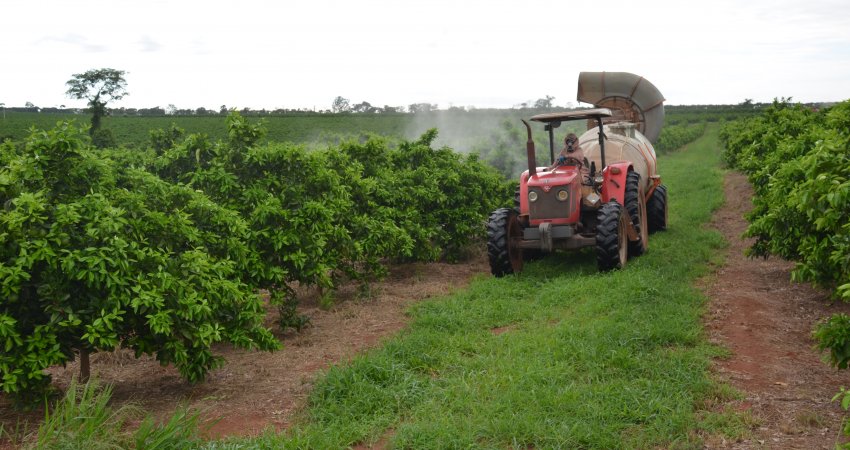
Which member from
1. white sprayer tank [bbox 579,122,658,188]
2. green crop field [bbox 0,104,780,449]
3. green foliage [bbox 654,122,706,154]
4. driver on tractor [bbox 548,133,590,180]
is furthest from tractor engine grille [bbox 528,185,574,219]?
green foliage [bbox 654,122,706,154]

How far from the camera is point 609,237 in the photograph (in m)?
9.91

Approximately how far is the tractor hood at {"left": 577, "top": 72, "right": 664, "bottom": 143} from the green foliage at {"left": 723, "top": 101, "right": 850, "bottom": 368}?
2912mm

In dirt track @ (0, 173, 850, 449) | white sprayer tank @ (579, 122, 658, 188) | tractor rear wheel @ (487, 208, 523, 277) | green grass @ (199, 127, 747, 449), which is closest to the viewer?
green grass @ (199, 127, 747, 449)

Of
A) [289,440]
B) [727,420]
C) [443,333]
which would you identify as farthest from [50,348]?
[727,420]

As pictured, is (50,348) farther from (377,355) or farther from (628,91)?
(628,91)

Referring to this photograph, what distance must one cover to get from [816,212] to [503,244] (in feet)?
17.1

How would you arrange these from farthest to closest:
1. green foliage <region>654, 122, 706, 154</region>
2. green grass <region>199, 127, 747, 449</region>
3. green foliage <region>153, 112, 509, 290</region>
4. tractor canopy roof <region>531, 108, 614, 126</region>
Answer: green foliage <region>654, 122, 706, 154</region>, tractor canopy roof <region>531, 108, 614, 126</region>, green foliage <region>153, 112, 509, 290</region>, green grass <region>199, 127, 747, 449</region>

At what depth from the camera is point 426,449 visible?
5035 millimetres

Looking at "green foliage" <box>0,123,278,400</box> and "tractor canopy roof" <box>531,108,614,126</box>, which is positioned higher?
"tractor canopy roof" <box>531,108,614,126</box>

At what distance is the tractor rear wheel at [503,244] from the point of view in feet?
34.1

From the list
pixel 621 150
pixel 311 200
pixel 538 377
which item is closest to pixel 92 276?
pixel 311 200

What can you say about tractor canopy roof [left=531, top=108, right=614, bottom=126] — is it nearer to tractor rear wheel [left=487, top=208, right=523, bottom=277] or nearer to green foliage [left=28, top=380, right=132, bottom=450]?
tractor rear wheel [left=487, top=208, right=523, bottom=277]

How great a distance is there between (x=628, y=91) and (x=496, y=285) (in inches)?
320

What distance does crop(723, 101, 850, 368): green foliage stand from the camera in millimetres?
4836
